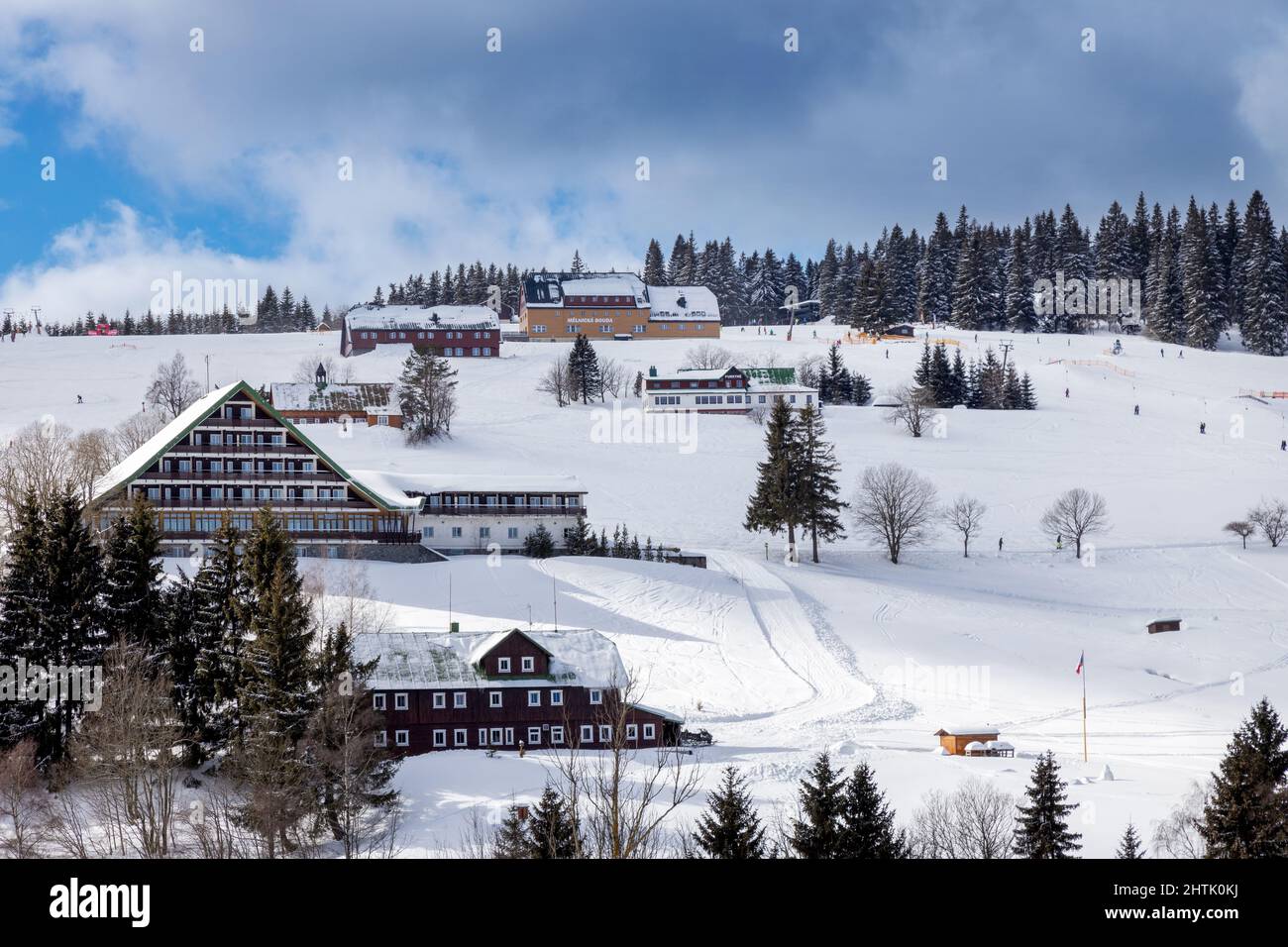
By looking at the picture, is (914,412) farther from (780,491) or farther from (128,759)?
(128,759)

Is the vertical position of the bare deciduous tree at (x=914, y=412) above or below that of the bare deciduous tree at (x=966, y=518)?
above

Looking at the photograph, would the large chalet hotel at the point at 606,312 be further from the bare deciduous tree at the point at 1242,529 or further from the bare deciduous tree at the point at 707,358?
the bare deciduous tree at the point at 1242,529

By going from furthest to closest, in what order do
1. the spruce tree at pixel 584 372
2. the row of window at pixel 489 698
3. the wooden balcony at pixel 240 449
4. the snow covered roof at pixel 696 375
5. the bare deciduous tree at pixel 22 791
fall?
1. the spruce tree at pixel 584 372
2. the snow covered roof at pixel 696 375
3. the wooden balcony at pixel 240 449
4. the row of window at pixel 489 698
5. the bare deciduous tree at pixel 22 791

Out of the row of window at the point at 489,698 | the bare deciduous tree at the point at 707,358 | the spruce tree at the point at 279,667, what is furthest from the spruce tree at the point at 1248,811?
the bare deciduous tree at the point at 707,358

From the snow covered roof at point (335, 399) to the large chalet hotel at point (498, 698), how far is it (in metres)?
53.7

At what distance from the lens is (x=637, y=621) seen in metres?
49.3

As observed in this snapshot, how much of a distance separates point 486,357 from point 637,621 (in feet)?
247

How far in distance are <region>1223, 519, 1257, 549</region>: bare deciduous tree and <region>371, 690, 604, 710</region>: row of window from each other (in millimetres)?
47507

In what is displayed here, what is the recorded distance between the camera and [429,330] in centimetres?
12388

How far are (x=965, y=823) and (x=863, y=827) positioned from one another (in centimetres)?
661

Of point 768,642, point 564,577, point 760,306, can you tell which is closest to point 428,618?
point 564,577

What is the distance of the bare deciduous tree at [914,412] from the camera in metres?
91.1

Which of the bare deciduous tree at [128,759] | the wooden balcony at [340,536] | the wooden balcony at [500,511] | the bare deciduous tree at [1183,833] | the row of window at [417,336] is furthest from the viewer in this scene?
the row of window at [417,336]
